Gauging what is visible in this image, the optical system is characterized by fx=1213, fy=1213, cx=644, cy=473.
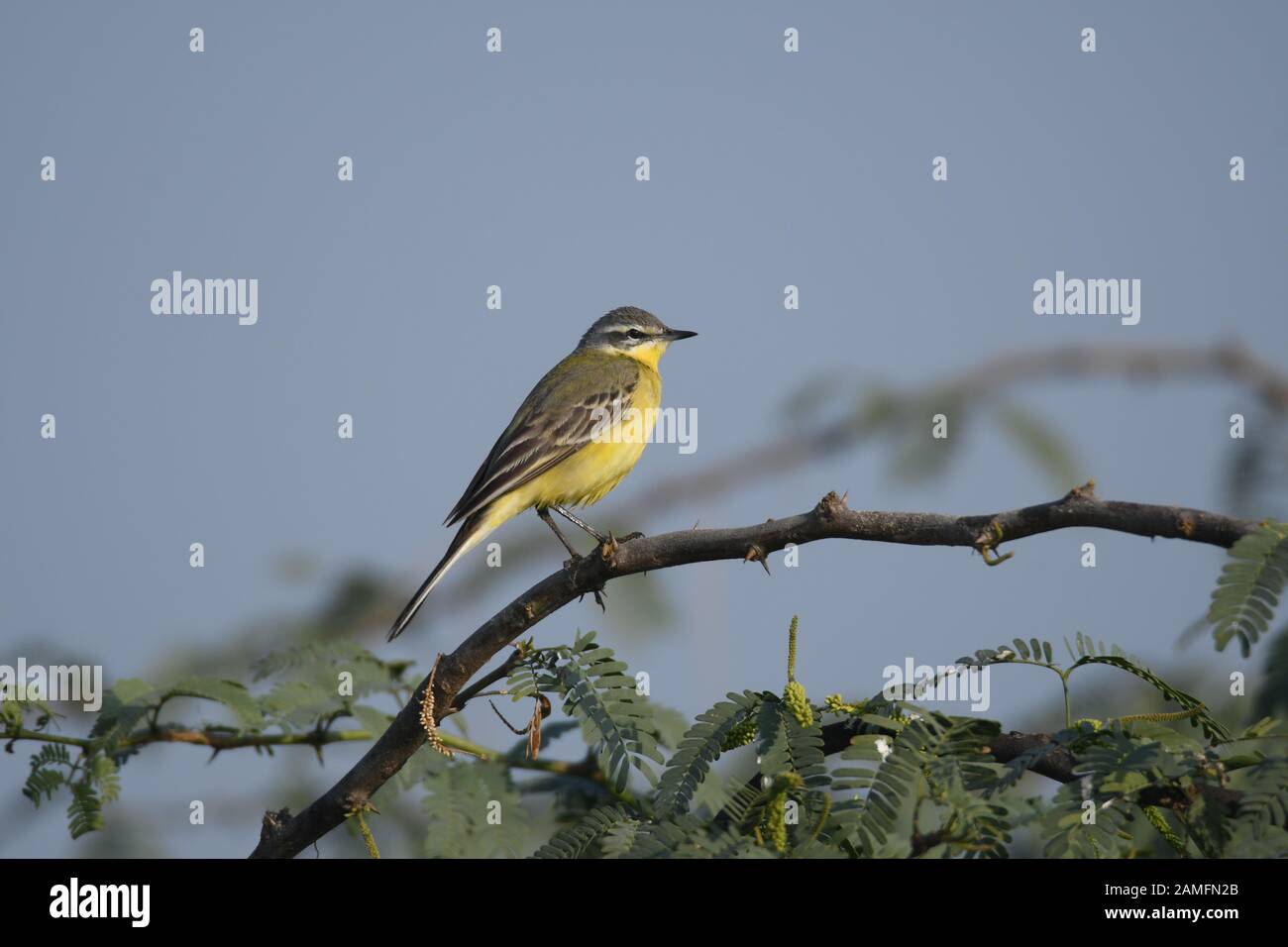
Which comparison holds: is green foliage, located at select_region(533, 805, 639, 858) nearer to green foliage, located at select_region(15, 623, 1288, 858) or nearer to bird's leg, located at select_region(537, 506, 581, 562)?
green foliage, located at select_region(15, 623, 1288, 858)

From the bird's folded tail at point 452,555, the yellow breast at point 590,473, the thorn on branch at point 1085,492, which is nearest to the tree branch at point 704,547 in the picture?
the thorn on branch at point 1085,492

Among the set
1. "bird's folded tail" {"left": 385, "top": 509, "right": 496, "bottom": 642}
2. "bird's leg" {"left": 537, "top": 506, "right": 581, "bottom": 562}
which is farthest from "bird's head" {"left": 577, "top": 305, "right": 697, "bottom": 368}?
"bird's folded tail" {"left": 385, "top": 509, "right": 496, "bottom": 642}

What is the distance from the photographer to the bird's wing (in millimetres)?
7543

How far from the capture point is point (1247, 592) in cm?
261

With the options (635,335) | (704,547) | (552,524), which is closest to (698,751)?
(704,547)

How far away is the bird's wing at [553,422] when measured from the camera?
7543mm

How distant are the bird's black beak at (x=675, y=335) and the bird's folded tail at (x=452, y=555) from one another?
3484mm

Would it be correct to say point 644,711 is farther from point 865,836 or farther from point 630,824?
point 865,836

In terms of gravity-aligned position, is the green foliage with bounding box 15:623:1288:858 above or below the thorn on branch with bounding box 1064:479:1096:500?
below

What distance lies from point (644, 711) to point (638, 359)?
22.2ft

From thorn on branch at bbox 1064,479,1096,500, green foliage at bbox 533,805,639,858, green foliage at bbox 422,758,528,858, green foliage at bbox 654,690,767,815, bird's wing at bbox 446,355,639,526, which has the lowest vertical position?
green foliage at bbox 422,758,528,858

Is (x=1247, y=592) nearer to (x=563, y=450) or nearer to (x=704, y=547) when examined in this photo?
(x=704, y=547)

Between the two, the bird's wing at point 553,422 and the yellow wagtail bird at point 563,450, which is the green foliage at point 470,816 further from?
the bird's wing at point 553,422

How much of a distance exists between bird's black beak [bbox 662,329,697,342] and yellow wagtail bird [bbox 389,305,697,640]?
0.43 m
